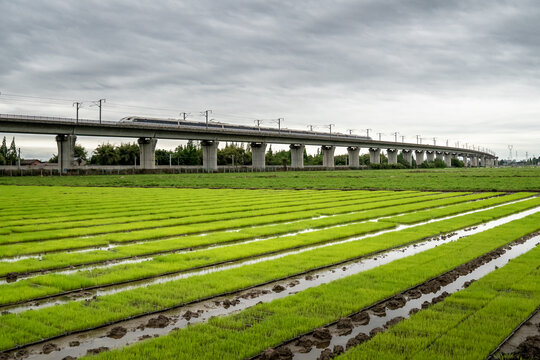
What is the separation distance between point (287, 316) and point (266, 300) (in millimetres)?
1343

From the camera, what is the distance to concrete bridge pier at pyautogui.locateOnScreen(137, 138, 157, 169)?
106 meters

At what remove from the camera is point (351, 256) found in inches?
561

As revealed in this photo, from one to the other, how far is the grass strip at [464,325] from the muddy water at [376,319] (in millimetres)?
265

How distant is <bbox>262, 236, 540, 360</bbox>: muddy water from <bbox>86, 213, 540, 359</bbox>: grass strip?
0.25 metres

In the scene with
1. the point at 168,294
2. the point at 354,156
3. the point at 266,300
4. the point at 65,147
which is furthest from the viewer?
the point at 354,156

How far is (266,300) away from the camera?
398 inches

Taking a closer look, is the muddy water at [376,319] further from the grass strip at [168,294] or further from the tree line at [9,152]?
→ the tree line at [9,152]

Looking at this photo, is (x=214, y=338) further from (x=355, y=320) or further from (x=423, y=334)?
(x=423, y=334)

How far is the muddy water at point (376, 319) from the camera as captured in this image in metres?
7.64

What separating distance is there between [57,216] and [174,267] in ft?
48.1

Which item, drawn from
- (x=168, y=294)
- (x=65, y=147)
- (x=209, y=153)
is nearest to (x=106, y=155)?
(x=209, y=153)

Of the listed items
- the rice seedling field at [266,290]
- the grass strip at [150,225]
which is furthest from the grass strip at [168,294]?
the grass strip at [150,225]

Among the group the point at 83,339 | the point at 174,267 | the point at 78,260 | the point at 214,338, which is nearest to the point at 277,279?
the point at 174,267

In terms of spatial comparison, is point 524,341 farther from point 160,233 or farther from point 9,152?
point 9,152
